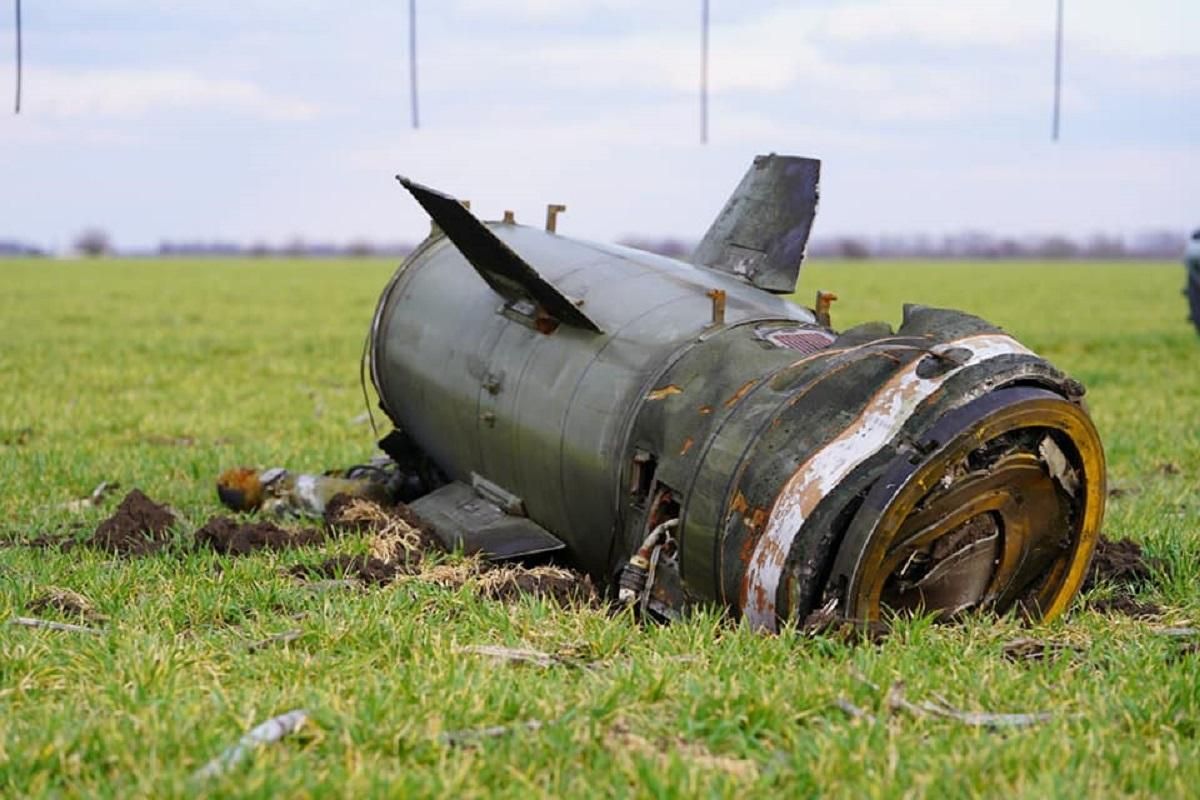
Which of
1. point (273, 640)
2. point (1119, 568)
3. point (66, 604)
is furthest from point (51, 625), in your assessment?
point (1119, 568)

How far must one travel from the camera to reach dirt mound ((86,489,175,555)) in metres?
5.95

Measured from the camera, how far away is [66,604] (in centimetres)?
480

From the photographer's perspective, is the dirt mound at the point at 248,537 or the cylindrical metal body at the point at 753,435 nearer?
the cylindrical metal body at the point at 753,435

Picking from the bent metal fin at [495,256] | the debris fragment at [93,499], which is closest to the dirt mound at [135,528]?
the debris fragment at [93,499]

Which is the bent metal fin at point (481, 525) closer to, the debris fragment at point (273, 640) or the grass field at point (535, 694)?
the grass field at point (535, 694)

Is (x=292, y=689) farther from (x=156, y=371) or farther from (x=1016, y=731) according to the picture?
(x=156, y=371)

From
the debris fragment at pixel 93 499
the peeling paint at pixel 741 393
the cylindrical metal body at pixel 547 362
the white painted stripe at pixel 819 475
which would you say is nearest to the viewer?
the white painted stripe at pixel 819 475

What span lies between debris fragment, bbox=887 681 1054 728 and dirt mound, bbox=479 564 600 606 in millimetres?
1457

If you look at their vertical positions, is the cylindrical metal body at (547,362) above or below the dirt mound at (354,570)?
above

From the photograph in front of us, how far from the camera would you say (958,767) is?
3191mm

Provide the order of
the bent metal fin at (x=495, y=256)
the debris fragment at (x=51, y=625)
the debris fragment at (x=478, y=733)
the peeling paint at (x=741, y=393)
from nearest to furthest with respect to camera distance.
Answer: the debris fragment at (x=478, y=733) → the debris fragment at (x=51, y=625) → the peeling paint at (x=741, y=393) → the bent metal fin at (x=495, y=256)

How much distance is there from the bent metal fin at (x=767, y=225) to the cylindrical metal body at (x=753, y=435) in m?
0.25

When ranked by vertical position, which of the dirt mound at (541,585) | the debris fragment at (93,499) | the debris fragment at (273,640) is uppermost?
the debris fragment at (273,640)

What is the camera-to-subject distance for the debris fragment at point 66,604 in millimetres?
4680
